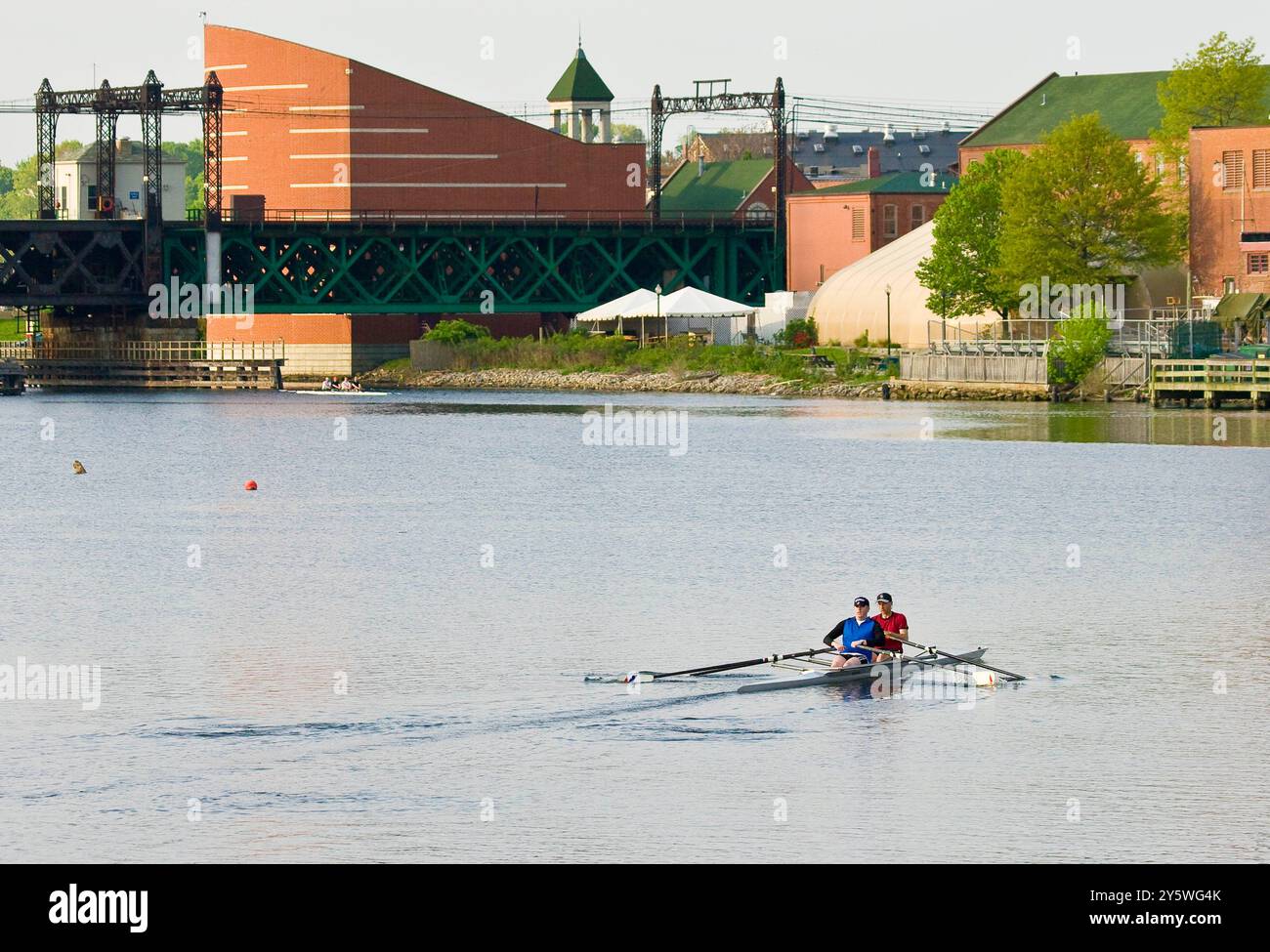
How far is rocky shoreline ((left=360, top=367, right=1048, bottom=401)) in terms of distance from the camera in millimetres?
122938

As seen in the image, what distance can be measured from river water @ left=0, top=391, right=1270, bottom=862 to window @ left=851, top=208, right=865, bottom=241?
63.3 m

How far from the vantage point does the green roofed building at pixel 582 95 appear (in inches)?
7269

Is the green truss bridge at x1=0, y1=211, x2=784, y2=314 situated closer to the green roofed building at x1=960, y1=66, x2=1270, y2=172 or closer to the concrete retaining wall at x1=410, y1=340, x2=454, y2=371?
the concrete retaining wall at x1=410, y1=340, x2=454, y2=371

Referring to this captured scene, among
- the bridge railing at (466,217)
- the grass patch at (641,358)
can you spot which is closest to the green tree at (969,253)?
the grass patch at (641,358)

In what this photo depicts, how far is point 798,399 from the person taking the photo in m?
132

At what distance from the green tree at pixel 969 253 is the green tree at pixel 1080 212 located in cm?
438

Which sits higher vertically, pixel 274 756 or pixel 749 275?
pixel 749 275

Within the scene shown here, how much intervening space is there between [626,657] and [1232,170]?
281 ft

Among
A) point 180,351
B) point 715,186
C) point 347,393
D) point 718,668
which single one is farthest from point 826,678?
point 715,186

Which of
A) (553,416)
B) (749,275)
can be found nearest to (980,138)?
(749,275)

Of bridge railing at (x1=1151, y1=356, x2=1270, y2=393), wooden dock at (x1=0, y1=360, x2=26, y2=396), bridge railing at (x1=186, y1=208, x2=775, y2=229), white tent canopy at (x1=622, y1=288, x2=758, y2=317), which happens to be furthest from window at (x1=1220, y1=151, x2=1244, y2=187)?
wooden dock at (x1=0, y1=360, x2=26, y2=396)

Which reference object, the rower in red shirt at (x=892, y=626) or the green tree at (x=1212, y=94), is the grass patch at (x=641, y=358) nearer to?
the green tree at (x=1212, y=94)
